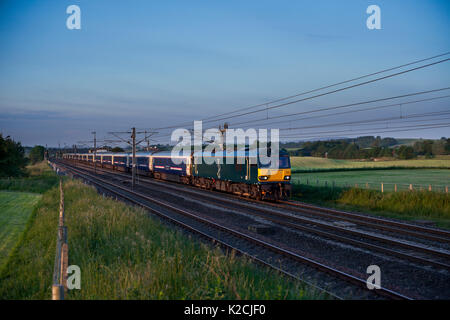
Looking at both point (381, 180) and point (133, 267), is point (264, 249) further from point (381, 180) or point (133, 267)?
point (381, 180)

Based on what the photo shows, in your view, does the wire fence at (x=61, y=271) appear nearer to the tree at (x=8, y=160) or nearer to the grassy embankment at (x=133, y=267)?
the grassy embankment at (x=133, y=267)

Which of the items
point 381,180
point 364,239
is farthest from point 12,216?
point 381,180

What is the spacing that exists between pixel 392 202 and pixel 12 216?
2233 centimetres

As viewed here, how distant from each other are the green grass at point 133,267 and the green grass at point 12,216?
2.02 feet

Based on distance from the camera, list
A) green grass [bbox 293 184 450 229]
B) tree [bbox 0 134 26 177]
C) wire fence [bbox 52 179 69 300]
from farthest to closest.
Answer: tree [bbox 0 134 26 177] < green grass [bbox 293 184 450 229] < wire fence [bbox 52 179 69 300]

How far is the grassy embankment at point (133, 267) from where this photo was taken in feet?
18.9

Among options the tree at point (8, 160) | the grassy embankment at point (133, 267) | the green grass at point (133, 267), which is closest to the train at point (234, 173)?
the green grass at point (133, 267)

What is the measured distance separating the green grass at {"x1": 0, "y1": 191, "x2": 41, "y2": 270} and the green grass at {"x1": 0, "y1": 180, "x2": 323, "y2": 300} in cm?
61

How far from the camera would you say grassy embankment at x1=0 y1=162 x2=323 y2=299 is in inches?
227

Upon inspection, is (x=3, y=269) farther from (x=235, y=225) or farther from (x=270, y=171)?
(x=270, y=171)

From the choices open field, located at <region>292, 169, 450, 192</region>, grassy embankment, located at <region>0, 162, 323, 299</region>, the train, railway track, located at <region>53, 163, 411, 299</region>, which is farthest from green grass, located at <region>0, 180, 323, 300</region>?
open field, located at <region>292, 169, 450, 192</region>

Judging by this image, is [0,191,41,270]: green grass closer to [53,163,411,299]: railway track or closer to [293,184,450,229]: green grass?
[53,163,411,299]: railway track
